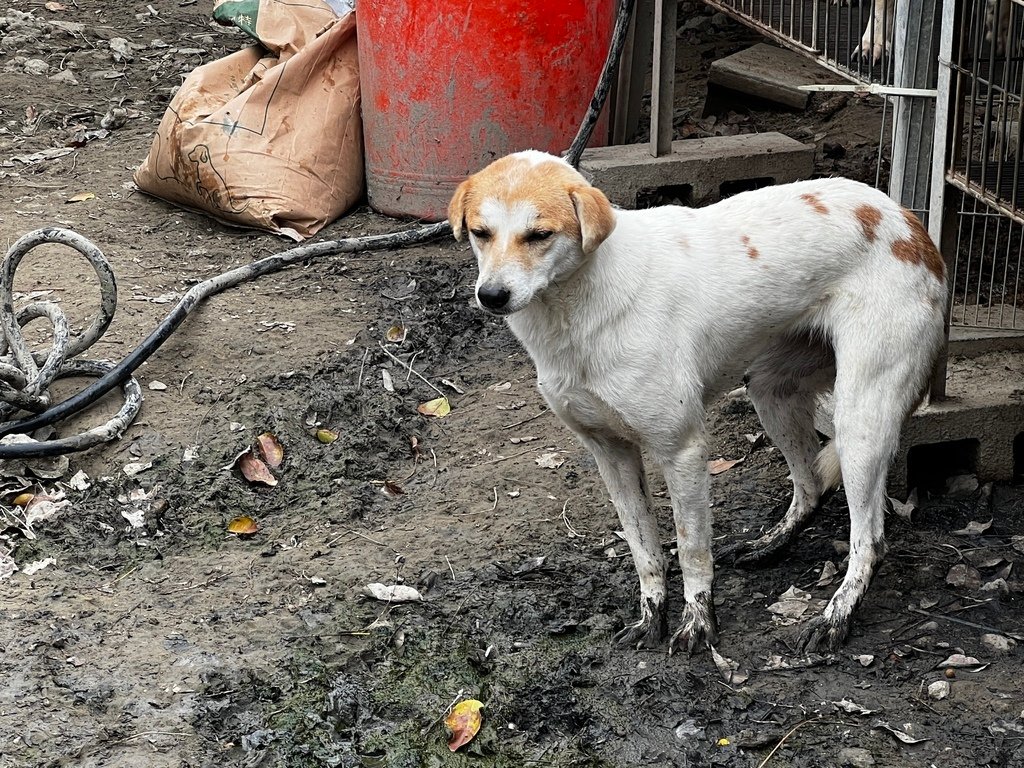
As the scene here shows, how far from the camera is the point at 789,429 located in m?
3.96

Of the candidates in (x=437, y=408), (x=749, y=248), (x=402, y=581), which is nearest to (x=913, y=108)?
(x=749, y=248)

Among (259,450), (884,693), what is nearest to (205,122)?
(259,450)

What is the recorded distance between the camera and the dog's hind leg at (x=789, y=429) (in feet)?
12.7

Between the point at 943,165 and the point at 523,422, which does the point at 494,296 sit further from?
the point at 523,422

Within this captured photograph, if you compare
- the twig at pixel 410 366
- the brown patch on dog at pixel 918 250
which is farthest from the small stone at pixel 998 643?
the twig at pixel 410 366

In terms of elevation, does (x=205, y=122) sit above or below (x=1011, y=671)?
above

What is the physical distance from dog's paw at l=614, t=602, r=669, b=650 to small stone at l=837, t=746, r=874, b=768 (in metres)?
0.69

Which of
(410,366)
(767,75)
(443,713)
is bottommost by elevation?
(443,713)

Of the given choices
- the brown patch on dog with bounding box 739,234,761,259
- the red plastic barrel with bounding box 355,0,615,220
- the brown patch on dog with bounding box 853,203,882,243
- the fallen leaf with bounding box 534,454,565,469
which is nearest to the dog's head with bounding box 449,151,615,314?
the brown patch on dog with bounding box 739,234,761,259

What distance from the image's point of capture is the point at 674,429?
331 centimetres

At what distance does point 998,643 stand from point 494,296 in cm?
184

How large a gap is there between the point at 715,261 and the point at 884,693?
1.31 meters

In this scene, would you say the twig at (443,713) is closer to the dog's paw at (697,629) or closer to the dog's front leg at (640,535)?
the dog's front leg at (640,535)

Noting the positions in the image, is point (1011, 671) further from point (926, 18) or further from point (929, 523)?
point (926, 18)
